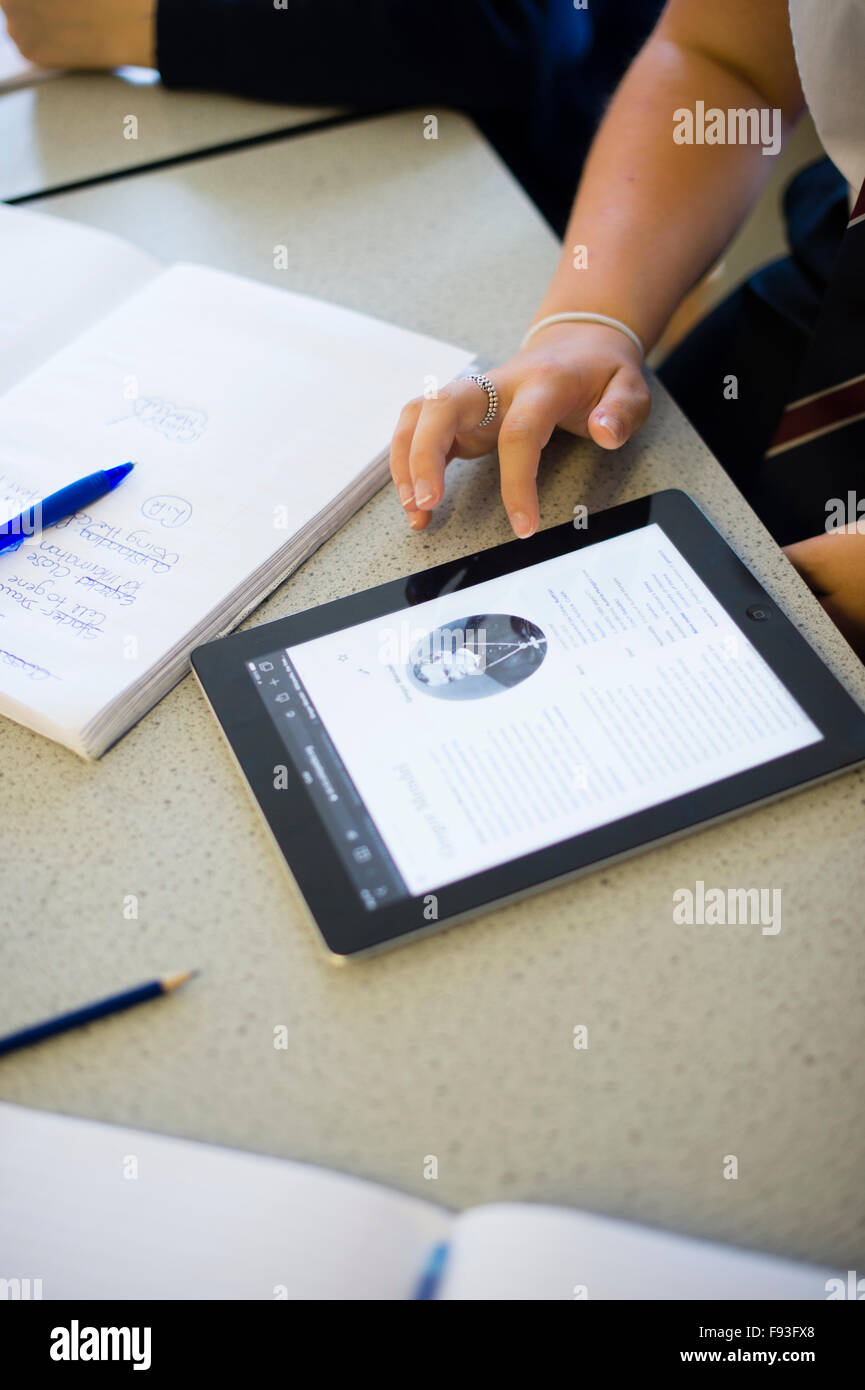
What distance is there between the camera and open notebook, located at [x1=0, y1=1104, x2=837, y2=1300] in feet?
1.31

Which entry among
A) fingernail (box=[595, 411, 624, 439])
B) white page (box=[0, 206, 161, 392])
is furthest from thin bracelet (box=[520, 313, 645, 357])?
white page (box=[0, 206, 161, 392])

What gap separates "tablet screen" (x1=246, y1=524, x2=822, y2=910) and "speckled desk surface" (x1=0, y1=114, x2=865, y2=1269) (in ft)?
0.12

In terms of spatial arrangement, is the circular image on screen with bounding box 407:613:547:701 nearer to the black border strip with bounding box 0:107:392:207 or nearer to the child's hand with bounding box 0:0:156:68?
the black border strip with bounding box 0:107:392:207

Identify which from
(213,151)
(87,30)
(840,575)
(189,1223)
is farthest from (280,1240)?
(87,30)

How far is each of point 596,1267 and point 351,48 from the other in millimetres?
1014

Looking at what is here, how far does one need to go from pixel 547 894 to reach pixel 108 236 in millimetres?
693

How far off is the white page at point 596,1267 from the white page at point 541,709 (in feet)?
0.51

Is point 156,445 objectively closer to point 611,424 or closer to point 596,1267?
Answer: point 611,424

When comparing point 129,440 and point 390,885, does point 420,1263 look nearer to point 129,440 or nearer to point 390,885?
point 390,885

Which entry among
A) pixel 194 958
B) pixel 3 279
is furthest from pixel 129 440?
pixel 194 958

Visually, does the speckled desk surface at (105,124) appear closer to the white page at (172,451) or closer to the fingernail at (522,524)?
the white page at (172,451)
